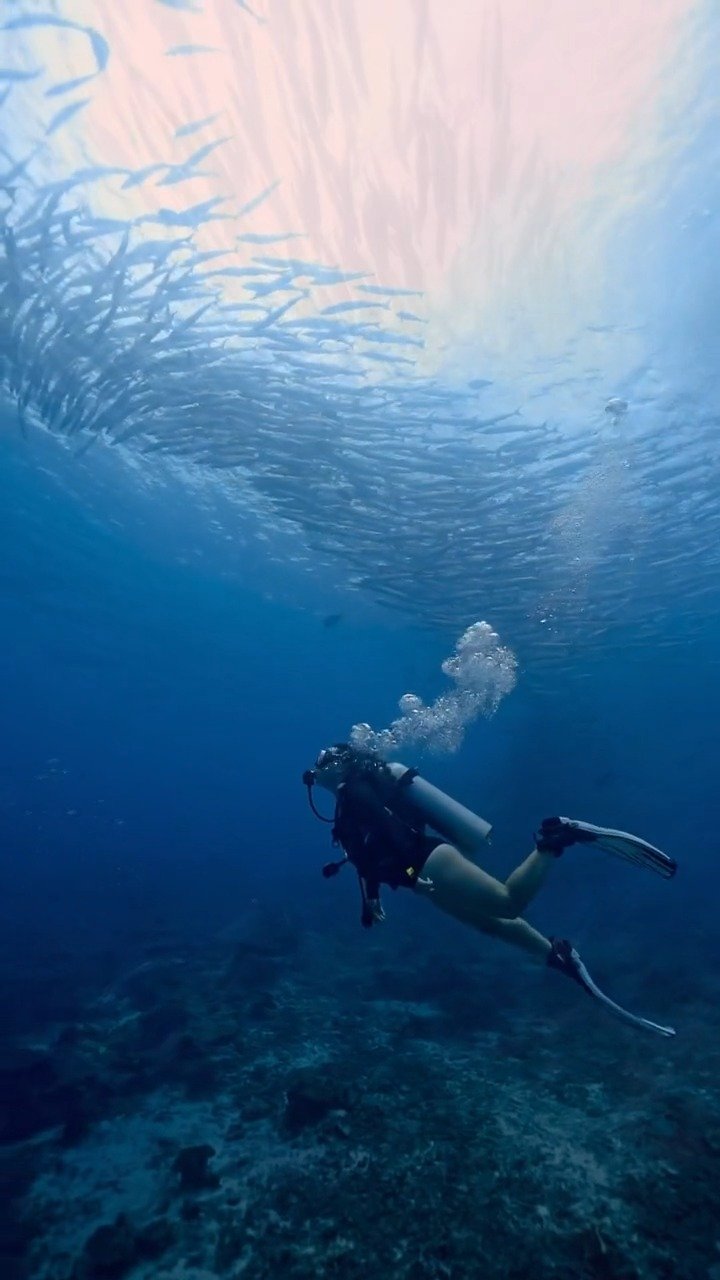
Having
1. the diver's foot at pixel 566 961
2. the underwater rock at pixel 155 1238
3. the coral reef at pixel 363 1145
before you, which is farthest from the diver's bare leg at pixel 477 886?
the underwater rock at pixel 155 1238

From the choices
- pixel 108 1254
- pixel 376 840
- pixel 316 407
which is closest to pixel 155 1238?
pixel 108 1254

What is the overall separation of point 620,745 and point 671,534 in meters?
35.2

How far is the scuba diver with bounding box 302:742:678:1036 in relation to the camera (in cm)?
517

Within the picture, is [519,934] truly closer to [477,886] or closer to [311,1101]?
[477,886]

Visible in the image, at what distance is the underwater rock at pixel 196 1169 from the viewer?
6.27 metres

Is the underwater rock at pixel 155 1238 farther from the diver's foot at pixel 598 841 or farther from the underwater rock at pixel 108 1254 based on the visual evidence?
the diver's foot at pixel 598 841

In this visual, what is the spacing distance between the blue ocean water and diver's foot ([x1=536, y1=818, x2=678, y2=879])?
2901 mm

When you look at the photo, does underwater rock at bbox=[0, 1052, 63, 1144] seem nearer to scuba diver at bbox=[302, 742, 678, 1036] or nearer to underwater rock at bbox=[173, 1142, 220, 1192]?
underwater rock at bbox=[173, 1142, 220, 1192]

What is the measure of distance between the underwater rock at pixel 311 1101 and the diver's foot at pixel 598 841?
4.79 meters

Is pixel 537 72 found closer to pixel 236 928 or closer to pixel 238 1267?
pixel 238 1267

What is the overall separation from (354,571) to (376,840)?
18.1 meters

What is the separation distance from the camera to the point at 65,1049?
10141 mm

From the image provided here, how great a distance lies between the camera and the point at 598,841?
5.31 meters

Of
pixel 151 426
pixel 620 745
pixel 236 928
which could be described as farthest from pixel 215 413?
pixel 620 745
